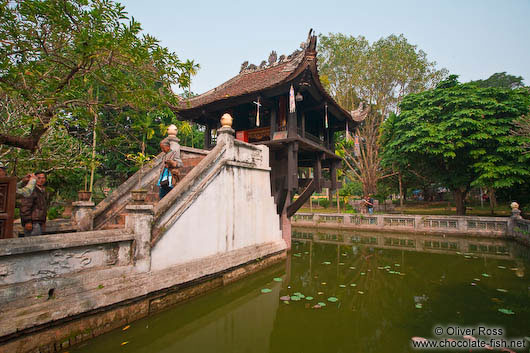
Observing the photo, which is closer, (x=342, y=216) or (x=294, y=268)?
(x=294, y=268)

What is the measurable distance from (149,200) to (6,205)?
2.70 m

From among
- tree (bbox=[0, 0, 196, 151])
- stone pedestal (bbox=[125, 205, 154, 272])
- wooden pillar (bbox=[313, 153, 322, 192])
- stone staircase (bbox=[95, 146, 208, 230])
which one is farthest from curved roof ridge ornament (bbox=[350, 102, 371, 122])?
stone pedestal (bbox=[125, 205, 154, 272])

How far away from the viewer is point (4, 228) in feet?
10.4

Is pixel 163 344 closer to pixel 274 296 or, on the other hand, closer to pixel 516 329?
pixel 274 296

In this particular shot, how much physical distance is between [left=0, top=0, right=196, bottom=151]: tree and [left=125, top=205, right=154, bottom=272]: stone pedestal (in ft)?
5.21

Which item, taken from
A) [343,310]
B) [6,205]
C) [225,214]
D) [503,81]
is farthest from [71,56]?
[503,81]

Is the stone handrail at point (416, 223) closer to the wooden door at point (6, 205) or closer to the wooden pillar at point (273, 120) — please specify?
the wooden pillar at point (273, 120)

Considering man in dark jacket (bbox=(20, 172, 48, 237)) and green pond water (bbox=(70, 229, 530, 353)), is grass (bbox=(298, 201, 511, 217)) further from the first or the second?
man in dark jacket (bbox=(20, 172, 48, 237))

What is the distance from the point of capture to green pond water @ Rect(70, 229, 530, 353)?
339cm

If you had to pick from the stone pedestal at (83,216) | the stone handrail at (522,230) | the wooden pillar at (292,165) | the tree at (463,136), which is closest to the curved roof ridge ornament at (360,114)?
the tree at (463,136)

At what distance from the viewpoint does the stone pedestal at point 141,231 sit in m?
3.80

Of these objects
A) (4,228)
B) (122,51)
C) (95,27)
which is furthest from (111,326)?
(95,27)

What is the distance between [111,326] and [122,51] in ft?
12.1

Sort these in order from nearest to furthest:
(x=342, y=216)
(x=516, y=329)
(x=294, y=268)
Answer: (x=516, y=329) → (x=294, y=268) → (x=342, y=216)
